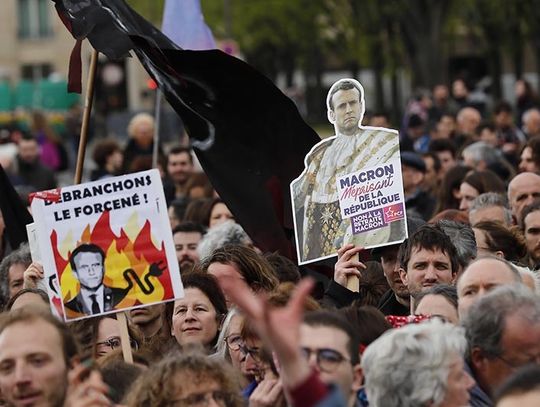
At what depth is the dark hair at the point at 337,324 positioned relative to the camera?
6.74 metres

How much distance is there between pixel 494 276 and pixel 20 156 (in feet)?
43.4

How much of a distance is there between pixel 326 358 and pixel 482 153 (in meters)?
10.1

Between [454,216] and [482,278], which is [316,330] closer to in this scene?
[482,278]

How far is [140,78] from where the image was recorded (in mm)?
78125

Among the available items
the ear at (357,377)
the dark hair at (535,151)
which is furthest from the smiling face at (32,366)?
the dark hair at (535,151)

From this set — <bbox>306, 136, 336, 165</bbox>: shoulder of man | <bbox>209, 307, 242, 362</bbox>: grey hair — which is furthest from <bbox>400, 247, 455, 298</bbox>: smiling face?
<bbox>209, 307, 242, 362</bbox>: grey hair

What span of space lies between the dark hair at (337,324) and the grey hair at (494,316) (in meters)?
0.47

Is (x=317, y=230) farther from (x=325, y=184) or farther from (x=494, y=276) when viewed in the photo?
(x=494, y=276)

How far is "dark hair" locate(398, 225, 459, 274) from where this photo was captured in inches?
371

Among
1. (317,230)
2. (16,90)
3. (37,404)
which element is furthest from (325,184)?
(16,90)

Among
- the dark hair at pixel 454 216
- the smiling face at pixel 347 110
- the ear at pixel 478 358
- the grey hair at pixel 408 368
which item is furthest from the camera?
the dark hair at pixel 454 216

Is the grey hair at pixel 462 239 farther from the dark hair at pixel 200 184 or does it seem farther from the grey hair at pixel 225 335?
the dark hair at pixel 200 184

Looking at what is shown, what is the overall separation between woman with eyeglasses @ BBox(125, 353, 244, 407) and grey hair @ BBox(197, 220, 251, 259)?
16.3ft

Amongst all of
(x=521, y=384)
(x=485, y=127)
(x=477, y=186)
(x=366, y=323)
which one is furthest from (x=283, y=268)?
(x=485, y=127)
